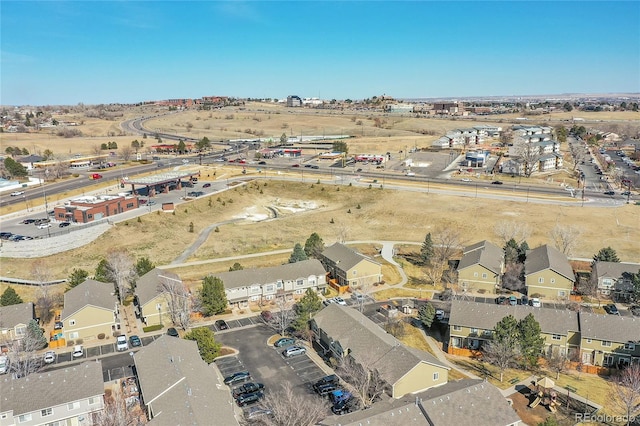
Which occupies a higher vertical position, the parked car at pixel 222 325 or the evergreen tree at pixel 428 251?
the evergreen tree at pixel 428 251

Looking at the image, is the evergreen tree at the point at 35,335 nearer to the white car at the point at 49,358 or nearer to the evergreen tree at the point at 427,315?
the white car at the point at 49,358

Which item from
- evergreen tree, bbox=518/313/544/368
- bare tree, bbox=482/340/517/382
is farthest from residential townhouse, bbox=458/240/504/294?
evergreen tree, bbox=518/313/544/368

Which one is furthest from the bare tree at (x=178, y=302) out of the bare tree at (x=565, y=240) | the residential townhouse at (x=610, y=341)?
the bare tree at (x=565, y=240)

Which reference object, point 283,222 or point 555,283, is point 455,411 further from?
point 283,222

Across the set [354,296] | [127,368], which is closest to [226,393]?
[127,368]

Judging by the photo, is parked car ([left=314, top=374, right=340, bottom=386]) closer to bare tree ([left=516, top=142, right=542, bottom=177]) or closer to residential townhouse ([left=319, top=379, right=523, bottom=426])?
residential townhouse ([left=319, top=379, right=523, bottom=426])
